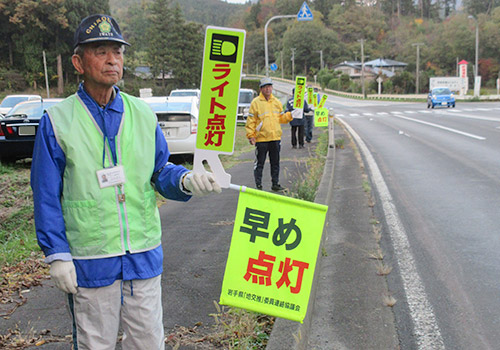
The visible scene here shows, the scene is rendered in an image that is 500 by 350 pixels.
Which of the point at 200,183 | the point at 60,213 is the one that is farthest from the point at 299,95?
the point at 60,213

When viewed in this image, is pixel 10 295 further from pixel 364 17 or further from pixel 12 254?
pixel 364 17

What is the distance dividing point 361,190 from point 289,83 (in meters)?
96.3

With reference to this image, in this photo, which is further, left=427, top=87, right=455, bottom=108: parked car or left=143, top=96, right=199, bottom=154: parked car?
left=427, top=87, right=455, bottom=108: parked car

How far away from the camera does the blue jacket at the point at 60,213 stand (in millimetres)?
2295

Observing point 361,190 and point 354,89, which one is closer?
point 361,190

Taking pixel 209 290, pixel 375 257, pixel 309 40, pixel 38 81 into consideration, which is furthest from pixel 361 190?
pixel 309 40

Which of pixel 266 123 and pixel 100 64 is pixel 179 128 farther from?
pixel 100 64

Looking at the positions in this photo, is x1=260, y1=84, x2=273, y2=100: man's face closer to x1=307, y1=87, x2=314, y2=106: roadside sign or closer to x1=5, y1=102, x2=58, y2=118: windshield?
x1=5, y1=102, x2=58, y2=118: windshield

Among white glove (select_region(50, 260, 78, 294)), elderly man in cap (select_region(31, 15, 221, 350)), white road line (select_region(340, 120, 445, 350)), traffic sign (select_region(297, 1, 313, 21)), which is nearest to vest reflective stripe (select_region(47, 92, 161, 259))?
elderly man in cap (select_region(31, 15, 221, 350))

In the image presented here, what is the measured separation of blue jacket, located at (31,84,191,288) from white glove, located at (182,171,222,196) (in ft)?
1.13

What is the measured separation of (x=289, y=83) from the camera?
104m

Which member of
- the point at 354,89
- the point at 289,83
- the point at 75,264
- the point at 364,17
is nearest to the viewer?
the point at 75,264

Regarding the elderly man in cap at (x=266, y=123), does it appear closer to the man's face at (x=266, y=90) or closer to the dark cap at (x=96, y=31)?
the man's face at (x=266, y=90)

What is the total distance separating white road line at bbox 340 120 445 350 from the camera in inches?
144
